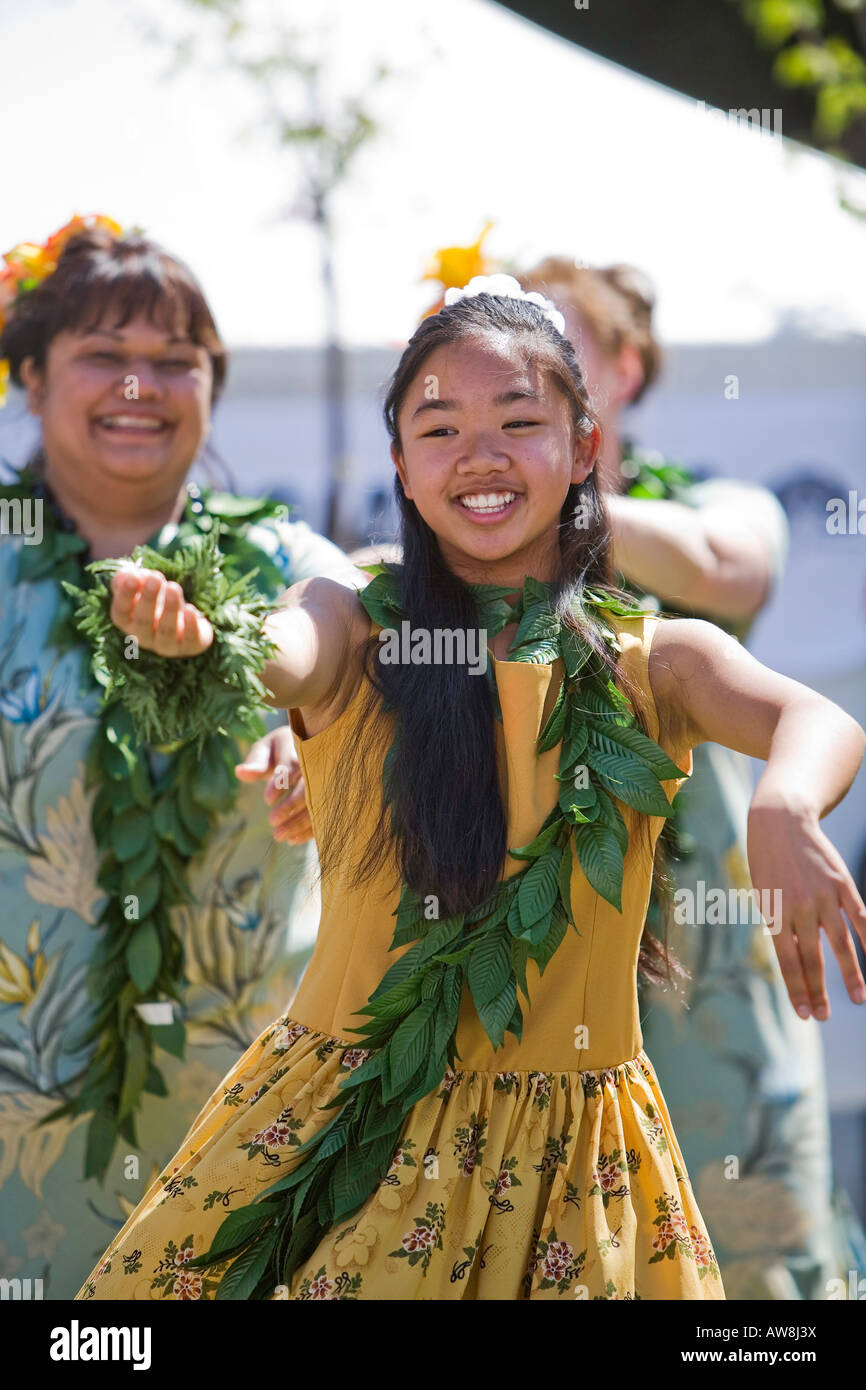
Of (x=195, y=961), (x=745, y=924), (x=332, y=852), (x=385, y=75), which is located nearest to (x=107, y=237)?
(x=195, y=961)

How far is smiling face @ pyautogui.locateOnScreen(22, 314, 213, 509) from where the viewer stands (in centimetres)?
268

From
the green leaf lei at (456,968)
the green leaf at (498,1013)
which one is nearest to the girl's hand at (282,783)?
the green leaf lei at (456,968)

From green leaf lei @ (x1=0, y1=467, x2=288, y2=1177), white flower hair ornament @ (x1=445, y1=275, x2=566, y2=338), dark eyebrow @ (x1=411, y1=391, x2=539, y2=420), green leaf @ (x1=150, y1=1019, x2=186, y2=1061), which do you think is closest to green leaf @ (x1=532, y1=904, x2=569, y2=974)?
dark eyebrow @ (x1=411, y1=391, x2=539, y2=420)

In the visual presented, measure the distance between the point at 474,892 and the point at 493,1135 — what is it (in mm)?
257

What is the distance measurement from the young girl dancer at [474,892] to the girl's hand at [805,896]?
0.09 metres

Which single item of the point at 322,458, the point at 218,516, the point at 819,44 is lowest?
the point at 218,516

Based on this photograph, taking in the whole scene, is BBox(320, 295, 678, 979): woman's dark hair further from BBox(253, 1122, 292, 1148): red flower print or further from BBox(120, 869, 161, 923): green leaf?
BBox(120, 869, 161, 923): green leaf

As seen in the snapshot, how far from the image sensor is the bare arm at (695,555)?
101 inches

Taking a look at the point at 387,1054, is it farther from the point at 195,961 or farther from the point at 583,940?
the point at 195,961

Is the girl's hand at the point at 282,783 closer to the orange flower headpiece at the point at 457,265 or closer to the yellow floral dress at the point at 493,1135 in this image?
the yellow floral dress at the point at 493,1135

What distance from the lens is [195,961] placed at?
261cm

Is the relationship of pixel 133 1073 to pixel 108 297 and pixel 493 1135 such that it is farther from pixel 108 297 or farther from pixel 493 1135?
pixel 108 297
